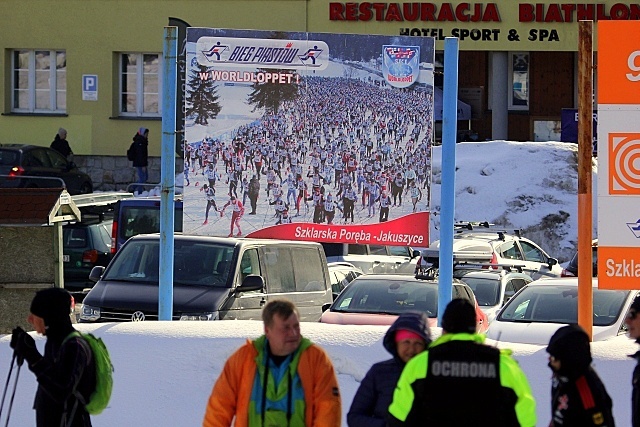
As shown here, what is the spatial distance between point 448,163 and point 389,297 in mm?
3993

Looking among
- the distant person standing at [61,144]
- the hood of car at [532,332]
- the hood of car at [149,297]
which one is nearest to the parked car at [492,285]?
the hood of car at [532,332]

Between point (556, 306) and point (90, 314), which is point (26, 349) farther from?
point (556, 306)

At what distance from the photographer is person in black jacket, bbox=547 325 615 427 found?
4.93 m

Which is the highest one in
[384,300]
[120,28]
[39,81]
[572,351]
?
[120,28]

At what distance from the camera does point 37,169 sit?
95.8 feet

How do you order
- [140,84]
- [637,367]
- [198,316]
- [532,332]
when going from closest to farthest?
[637,367], [198,316], [532,332], [140,84]

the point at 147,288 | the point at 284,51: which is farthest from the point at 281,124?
the point at 147,288

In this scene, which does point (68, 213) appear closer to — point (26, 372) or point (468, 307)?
point (26, 372)

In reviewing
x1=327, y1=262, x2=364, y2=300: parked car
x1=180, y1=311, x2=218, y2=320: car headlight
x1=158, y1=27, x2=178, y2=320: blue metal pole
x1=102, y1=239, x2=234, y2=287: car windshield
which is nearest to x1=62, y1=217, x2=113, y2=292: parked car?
x1=327, y1=262, x2=364, y2=300: parked car

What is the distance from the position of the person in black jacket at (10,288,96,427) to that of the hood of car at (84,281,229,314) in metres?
5.70

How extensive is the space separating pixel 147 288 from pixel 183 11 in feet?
78.8

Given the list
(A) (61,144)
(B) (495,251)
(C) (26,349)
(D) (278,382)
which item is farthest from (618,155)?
(A) (61,144)

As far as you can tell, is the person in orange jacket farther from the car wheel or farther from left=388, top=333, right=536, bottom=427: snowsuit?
the car wheel

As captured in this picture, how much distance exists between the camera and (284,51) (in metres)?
9.05
